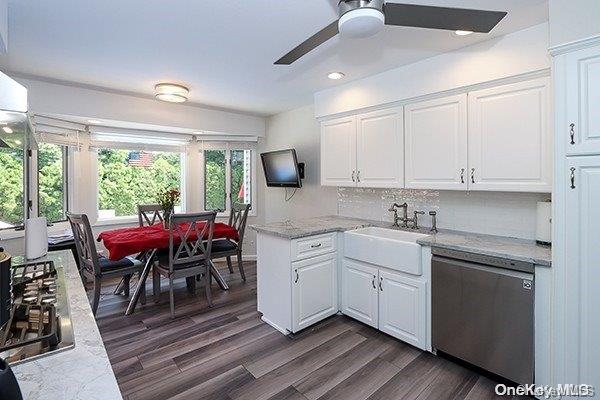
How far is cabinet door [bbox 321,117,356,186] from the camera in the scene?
325 centimetres

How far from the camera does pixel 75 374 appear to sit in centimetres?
74

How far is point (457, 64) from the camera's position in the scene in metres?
2.40

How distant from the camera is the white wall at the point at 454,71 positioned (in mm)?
2041

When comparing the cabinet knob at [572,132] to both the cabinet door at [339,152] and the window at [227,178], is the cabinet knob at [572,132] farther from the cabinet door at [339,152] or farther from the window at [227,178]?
the window at [227,178]

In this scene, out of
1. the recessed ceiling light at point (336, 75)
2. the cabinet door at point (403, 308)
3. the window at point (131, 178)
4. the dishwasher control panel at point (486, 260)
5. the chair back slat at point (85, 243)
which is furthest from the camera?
the window at point (131, 178)

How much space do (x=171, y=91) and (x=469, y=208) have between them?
3.14 meters

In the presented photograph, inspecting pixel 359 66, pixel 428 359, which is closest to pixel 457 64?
pixel 359 66

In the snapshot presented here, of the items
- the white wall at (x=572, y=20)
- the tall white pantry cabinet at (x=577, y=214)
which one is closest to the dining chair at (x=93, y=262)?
the tall white pantry cabinet at (x=577, y=214)

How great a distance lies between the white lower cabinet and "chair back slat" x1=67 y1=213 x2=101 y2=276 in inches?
91.9

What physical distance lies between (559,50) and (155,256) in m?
3.67

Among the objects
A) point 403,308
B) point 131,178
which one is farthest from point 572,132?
point 131,178

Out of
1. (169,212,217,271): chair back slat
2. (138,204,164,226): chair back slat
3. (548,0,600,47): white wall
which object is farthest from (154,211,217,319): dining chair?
(548,0,600,47): white wall

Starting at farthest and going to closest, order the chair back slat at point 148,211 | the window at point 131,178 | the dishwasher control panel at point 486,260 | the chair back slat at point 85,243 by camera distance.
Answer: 1. the window at point 131,178
2. the chair back slat at point 148,211
3. the chair back slat at point 85,243
4. the dishwasher control panel at point 486,260

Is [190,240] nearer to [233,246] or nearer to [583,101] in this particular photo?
[233,246]
